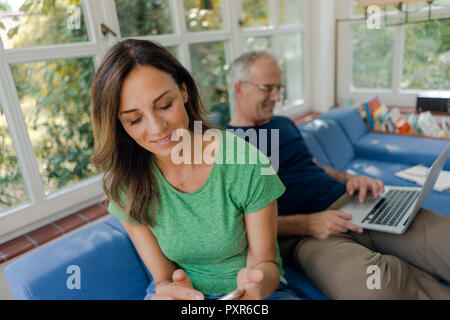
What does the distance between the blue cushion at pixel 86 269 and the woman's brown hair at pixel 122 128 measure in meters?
0.32

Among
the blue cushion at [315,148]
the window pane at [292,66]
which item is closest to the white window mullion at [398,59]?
the window pane at [292,66]

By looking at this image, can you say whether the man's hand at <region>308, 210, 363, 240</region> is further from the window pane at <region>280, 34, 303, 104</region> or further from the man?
the window pane at <region>280, 34, 303, 104</region>

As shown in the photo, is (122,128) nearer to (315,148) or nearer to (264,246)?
(264,246)

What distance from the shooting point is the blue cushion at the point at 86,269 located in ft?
3.67

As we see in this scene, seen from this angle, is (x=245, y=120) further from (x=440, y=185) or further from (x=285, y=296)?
(x=440, y=185)

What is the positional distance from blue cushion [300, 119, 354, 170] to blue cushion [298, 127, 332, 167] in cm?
4

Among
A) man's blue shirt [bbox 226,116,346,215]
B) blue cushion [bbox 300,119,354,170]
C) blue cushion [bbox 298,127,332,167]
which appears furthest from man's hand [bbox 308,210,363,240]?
blue cushion [bbox 300,119,354,170]

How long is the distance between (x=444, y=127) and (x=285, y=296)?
2144 mm

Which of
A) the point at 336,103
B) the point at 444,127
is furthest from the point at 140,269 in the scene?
the point at 336,103

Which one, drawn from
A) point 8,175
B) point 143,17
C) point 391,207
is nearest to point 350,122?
point 391,207

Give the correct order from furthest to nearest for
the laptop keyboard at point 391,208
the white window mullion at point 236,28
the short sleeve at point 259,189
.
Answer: the white window mullion at point 236,28, the laptop keyboard at point 391,208, the short sleeve at point 259,189

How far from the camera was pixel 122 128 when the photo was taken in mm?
1021

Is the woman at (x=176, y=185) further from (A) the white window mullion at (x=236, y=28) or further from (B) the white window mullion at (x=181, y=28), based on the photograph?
(A) the white window mullion at (x=236, y=28)
